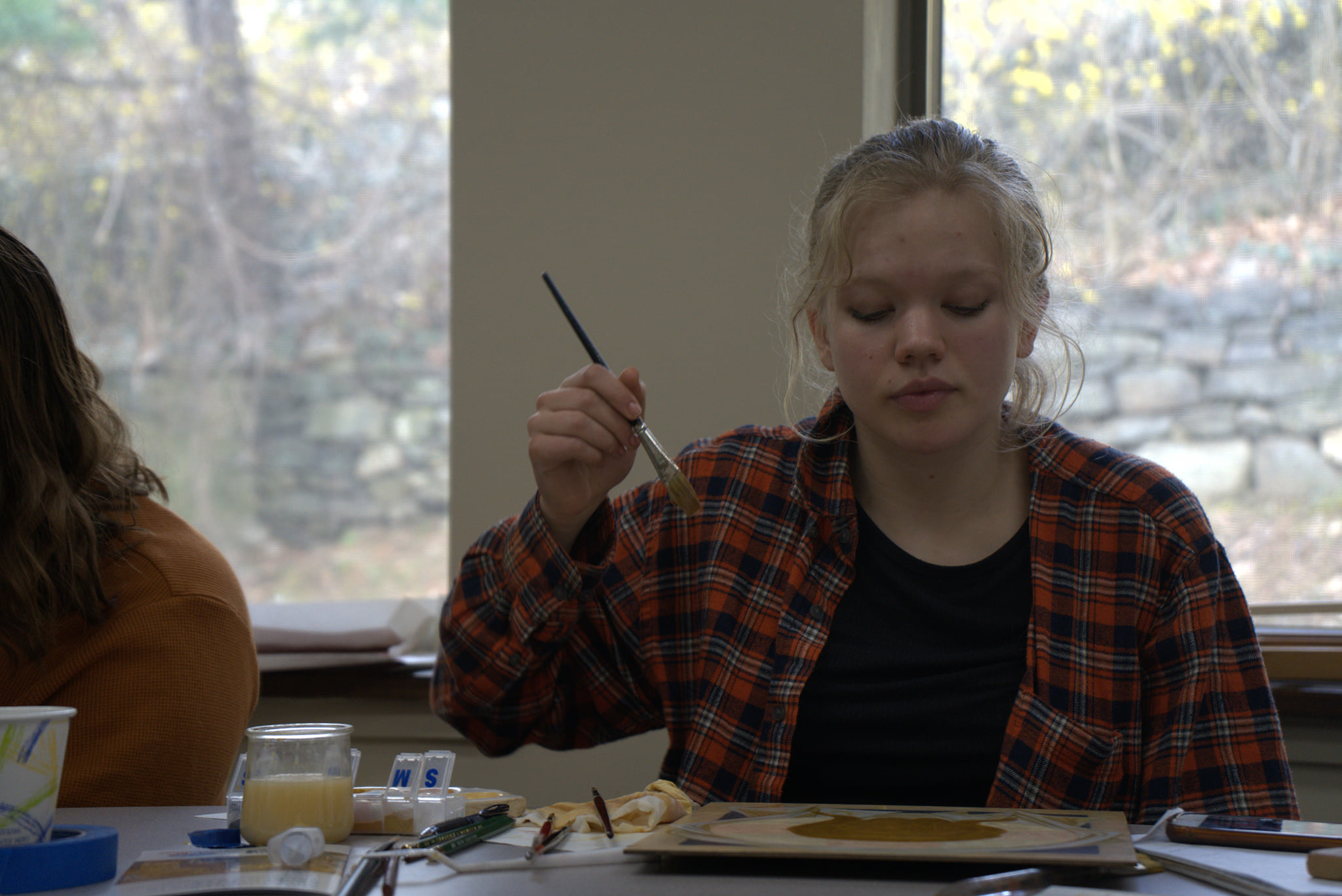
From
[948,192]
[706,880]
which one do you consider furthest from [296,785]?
[948,192]

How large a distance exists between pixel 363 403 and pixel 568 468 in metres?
1.33

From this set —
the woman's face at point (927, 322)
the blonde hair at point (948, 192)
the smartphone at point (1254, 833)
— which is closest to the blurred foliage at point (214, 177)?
the blonde hair at point (948, 192)

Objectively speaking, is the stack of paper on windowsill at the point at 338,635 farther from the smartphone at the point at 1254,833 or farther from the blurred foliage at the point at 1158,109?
the smartphone at the point at 1254,833

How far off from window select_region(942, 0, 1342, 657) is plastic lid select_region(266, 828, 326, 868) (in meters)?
1.37

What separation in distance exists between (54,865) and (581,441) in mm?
517

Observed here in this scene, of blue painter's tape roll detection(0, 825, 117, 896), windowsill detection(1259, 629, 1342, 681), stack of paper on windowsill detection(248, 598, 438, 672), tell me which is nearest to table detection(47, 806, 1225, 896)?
blue painter's tape roll detection(0, 825, 117, 896)

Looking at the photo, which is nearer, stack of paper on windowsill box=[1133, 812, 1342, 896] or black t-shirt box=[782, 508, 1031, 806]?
stack of paper on windowsill box=[1133, 812, 1342, 896]

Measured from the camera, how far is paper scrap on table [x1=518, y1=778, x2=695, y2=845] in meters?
0.79

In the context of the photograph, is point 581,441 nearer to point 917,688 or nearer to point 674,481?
point 674,481

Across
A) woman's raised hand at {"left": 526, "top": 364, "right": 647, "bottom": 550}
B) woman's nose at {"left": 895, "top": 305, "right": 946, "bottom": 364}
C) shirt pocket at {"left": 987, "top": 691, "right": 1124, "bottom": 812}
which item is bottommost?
shirt pocket at {"left": 987, "top": 691, "right": 1124, "bottom": 812}

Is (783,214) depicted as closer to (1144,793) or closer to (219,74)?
(1144,793)

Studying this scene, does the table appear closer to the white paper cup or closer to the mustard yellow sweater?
the white paper cup

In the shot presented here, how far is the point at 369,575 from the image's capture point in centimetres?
227

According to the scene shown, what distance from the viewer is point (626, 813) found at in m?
0.81
